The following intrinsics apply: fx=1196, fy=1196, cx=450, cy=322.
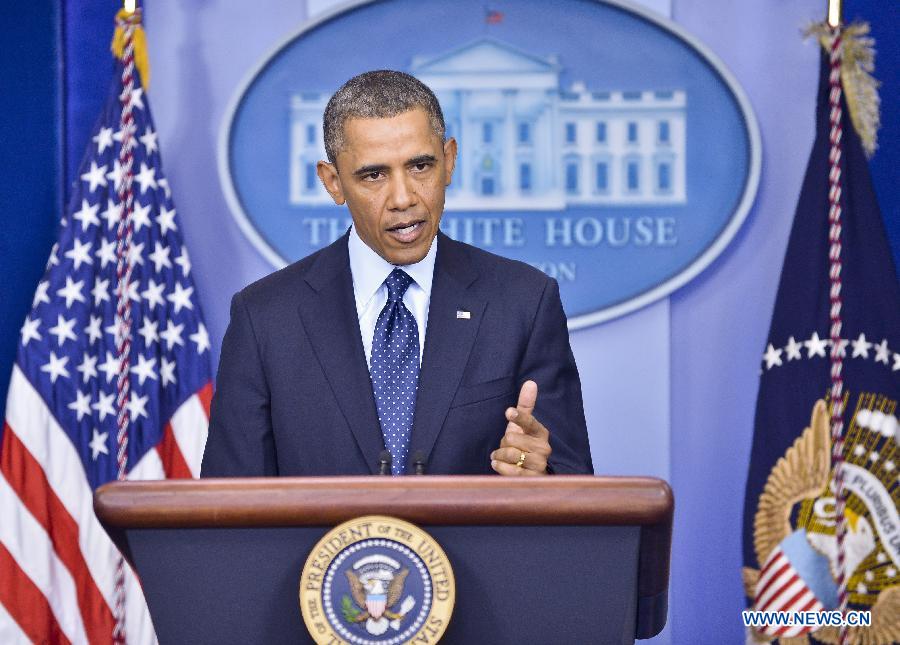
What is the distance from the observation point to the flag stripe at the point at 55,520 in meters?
3.38

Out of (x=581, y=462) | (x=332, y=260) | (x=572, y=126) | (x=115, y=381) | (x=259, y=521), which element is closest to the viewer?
(x=259, y=521)

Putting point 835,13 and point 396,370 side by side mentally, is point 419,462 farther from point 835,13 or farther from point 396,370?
point 835,13

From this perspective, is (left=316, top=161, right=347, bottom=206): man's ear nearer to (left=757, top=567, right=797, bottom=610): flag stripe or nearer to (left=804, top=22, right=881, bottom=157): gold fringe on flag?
(left=804, top=22, right=881, bottom=157): gold fringe on flag

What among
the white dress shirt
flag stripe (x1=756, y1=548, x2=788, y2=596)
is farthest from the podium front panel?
flag stripe (x1=756, y1=548, x2=788, y2=596)

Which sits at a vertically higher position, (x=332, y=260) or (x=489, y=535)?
(x=332, y=260)

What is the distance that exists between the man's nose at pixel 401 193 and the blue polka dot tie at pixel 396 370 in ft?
0.37

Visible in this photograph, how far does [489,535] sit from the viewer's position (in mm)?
1314

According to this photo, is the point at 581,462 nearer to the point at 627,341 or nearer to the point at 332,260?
the point at 332,260

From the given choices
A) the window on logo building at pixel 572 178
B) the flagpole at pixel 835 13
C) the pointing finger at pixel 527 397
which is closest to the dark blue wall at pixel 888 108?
the flagpole at pixel 835 13

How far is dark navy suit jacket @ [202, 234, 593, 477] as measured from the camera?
190 centimetres

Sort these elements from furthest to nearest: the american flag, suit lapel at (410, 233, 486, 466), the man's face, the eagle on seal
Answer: the american flag, the man's face, suit lapel at (410, 233, 486, 466), the eagle on seal

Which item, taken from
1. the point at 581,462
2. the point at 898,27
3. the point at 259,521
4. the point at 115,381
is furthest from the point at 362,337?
the point at 898,27

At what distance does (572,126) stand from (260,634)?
2595 millimetres

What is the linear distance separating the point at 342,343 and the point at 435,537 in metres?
0.71
